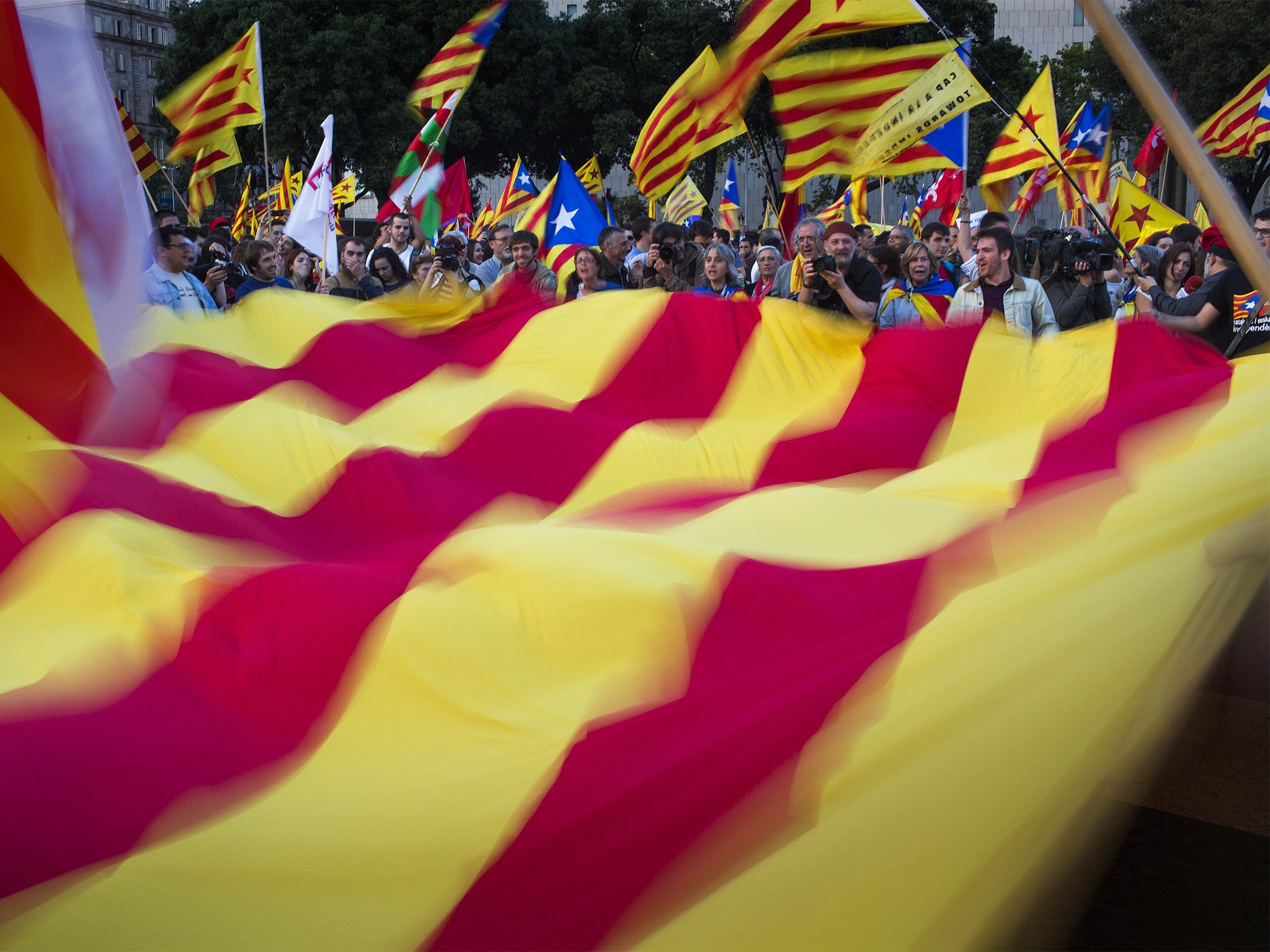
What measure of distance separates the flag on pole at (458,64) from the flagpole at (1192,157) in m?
5.77

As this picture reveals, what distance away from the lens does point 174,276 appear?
493cm

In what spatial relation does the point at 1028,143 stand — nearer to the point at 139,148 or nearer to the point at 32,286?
the point at 139,148

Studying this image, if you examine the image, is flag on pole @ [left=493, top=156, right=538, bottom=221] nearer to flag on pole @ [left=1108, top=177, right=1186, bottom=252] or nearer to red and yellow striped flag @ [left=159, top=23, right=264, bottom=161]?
red and yellow striped flag @ [left=159, top=23, right=264, bottom=161]

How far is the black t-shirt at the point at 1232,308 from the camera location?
15.0 ft

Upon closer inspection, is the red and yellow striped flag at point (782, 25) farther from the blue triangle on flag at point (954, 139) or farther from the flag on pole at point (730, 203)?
the flag on pole at point (730, 203)

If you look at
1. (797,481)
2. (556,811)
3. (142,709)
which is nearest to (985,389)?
(797,481)

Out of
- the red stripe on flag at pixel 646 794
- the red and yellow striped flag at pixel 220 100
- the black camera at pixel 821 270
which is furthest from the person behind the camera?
the red and yellow striped flag at pixel 220 100

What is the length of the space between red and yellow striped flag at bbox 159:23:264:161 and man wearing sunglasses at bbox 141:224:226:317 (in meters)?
3.06

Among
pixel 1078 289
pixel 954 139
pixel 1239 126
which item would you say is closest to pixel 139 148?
pixel 954 139

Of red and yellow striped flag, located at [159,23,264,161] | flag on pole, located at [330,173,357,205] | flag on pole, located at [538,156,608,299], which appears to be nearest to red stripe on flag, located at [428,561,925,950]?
flag on pole, located at [538,156,608,299]

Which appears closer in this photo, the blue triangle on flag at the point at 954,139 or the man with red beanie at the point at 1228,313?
the man with red beanie at the point at 1228,313

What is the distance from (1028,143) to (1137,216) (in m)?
2.40

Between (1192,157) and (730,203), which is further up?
(1192,157)

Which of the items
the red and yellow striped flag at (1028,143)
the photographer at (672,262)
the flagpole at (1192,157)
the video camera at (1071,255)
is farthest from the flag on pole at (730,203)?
the flagpole at (1192,157)
